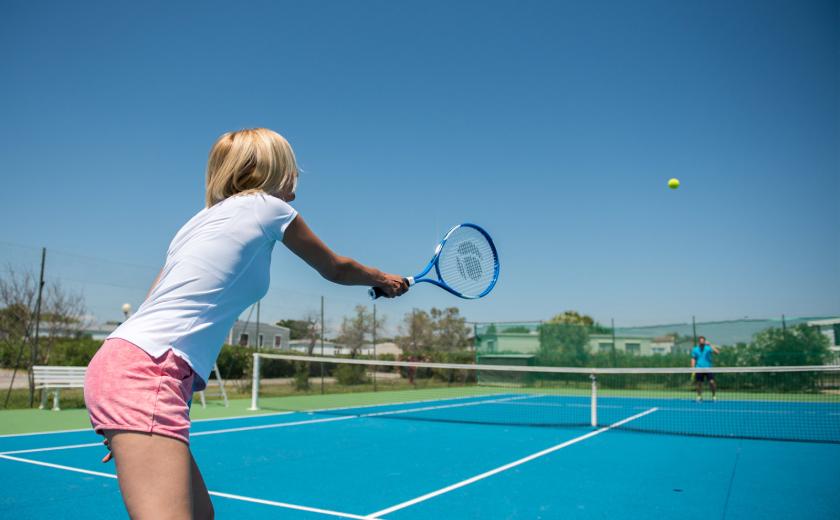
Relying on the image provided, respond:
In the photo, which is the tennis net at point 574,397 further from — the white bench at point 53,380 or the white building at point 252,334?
the white bench at point 53,380

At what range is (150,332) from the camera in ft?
5.07

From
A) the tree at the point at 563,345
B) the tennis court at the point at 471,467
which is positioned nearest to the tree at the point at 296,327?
the tennis court at the point at 471,467

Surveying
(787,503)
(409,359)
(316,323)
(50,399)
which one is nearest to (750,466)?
(787,503)

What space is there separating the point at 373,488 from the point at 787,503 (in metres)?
3.26

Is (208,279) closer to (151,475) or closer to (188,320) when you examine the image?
(188,320)

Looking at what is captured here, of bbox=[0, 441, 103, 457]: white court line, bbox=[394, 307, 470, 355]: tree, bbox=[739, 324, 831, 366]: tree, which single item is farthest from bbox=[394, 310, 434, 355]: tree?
bbox=[0, 441, 103, 457]: white court line

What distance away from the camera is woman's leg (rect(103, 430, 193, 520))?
1.44m

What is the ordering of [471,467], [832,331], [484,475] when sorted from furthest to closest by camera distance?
[832,331], [471,467], [484,475]

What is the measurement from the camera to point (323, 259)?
1853mm

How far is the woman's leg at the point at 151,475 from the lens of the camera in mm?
1437

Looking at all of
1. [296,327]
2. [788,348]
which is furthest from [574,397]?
[296,327]

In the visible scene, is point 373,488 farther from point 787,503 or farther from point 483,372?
point 483,372

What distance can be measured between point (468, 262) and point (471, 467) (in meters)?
2.99

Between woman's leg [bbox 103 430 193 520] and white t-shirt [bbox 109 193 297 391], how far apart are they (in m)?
0.19
